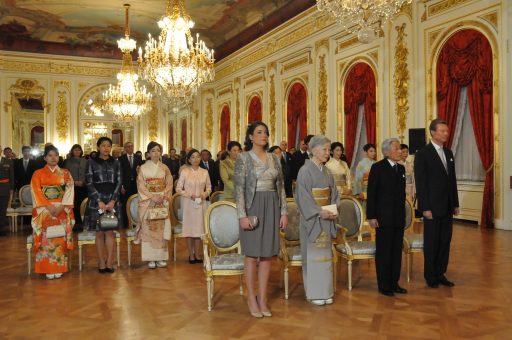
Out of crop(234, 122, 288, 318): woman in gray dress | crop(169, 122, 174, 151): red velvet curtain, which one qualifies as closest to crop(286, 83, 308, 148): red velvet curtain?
crop(169, 122, 174, 151): red velvet curtain

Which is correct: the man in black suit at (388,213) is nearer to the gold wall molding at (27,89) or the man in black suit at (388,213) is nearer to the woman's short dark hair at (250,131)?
→ the woman's short dark hair at (250,131)

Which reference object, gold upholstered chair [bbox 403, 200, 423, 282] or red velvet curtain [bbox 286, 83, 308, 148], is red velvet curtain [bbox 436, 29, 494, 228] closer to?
gold upholstered chair [bbox 403, 200, 423, 282]

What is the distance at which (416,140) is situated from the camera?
897 centimetres

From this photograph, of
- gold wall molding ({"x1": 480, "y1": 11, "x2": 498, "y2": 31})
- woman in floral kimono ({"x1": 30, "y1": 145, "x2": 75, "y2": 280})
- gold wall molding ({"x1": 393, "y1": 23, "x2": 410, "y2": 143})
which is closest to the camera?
woman in floral kimono ({"x1": 30, "y1": 145, "x2": 75, "y2": 280})

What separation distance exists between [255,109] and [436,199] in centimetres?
1092

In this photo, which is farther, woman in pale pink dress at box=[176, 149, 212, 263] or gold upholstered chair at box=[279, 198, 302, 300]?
woman in pale pink dress at box=[176, 149, 212, 263]

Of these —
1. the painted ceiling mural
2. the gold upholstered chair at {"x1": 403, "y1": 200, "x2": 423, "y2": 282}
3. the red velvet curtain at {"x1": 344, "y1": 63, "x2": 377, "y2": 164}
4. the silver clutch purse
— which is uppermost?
the painted ceiling mural

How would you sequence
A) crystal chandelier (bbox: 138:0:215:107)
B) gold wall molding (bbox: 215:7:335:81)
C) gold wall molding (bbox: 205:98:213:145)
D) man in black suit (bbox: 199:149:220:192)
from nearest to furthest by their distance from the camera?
crystal chandelier (bbox: 138:0:215:107), man in black suit (bbox: 199:149:220:192), gold wall molding (bbox: 215:7:335:81), gold wall molding (bbox: 205:98:213:145)

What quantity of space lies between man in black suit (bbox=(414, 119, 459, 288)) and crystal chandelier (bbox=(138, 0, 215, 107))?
5276mm

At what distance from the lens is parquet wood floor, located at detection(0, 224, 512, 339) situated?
11.4 ft

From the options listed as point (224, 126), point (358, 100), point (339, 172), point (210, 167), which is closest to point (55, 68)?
point (224, 126)

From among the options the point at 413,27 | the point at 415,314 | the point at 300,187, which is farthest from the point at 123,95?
the point at 415,314

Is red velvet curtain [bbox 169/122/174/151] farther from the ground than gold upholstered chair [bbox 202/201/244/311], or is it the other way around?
red velvet curtain [bbox 169/122/174/151]

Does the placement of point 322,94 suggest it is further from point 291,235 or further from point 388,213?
point 388,213
